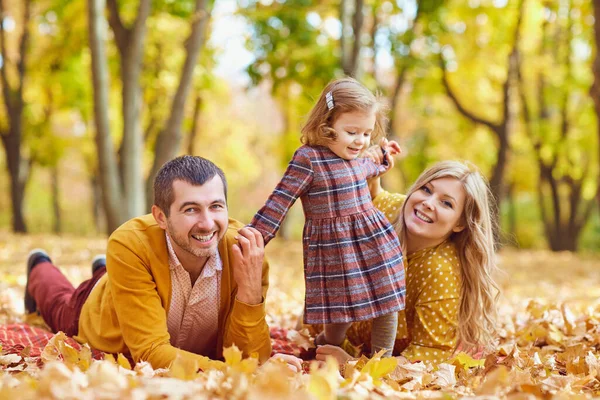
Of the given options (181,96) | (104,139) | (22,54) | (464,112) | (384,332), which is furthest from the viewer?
(22,54)

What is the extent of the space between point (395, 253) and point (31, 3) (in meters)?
13.8

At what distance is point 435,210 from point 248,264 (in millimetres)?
1112

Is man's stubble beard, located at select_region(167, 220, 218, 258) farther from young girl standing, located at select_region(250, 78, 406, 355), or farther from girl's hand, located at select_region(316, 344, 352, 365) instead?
girl's hand, located at select_region(316, 344, 352, 365)

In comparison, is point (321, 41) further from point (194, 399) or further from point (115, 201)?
point (194, 399)

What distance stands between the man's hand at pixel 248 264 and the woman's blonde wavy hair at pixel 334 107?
0.59 meters

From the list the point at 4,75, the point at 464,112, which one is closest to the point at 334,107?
the point at 464,112

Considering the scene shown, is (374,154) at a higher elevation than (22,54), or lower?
lower

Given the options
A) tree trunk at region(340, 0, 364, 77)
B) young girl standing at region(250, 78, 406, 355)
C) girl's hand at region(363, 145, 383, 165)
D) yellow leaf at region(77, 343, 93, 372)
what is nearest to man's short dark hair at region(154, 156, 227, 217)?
young girl standing at region(250, 78, 406, 355)

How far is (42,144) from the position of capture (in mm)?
16875

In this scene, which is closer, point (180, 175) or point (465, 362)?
point (180, 175)

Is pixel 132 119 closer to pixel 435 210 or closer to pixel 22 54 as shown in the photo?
pixel 435 210

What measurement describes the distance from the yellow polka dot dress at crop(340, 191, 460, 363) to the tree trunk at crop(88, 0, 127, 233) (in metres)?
4.64

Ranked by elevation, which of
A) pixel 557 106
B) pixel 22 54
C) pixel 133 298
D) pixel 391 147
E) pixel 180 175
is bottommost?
pixel 133 298

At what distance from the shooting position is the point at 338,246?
3031 millimetres
